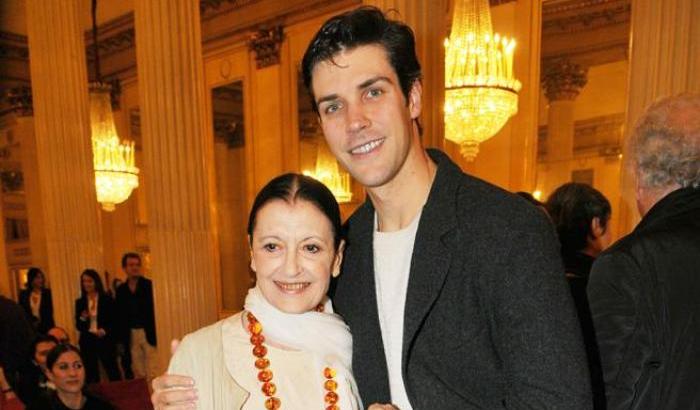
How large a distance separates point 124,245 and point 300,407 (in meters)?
15.0

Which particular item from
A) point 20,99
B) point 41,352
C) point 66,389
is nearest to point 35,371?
point 41,352

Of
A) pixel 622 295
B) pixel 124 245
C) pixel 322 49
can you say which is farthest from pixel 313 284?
pixel 124 245

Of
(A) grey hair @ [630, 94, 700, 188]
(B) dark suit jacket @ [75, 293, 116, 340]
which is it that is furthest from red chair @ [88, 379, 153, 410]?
(A) grey hair @ [630, 94, 700, 188]

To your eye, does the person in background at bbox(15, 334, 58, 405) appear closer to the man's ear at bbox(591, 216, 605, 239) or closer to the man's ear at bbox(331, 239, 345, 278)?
the man's ear at bbox(331, 239, 345, 278)

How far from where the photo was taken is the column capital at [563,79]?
1176 centimetres

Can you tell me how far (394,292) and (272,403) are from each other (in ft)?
1.41

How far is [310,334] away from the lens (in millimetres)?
1360

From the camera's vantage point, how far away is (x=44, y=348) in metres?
4.38

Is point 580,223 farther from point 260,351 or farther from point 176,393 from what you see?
point 176,393

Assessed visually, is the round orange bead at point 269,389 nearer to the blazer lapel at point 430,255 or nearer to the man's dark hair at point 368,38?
the blazer lapel at point 430,255

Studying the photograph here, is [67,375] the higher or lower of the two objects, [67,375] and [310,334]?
the lower

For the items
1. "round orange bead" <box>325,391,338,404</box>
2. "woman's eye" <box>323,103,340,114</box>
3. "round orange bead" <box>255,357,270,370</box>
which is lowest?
"round orange bead" <box>325,391,338,404</box>

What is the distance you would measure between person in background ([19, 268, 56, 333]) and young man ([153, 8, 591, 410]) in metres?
8.44

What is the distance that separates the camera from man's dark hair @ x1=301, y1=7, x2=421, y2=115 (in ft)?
4.07
